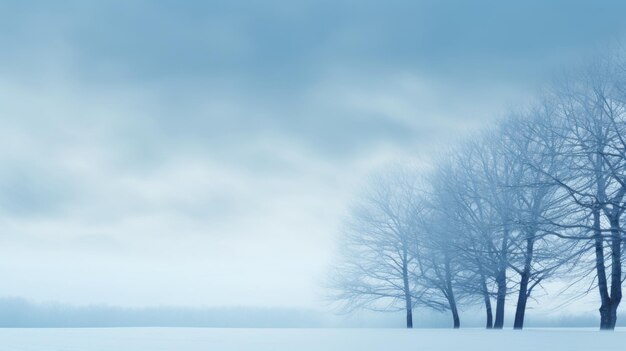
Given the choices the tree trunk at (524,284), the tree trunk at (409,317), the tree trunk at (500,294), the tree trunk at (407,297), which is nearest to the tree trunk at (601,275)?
the tree trunk at (524,284)

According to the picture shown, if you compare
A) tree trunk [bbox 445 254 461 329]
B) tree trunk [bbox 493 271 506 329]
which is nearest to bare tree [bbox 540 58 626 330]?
tree trunk [bbox 493 271 506 329]

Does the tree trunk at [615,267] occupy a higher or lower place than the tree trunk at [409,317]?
higher

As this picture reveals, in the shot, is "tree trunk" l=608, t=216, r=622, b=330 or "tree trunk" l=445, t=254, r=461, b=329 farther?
"tree trunk" l=445, t=254, r=461, b=329

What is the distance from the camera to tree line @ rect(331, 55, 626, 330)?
16.2m

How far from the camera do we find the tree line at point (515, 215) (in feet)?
53.2

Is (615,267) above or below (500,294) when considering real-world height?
above

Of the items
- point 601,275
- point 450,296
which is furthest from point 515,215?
point 450,296

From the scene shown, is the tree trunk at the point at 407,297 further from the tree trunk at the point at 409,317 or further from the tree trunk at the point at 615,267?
the tree trunk at the point at 615,267

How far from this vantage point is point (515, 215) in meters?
17.7

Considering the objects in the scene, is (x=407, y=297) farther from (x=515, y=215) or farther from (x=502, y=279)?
(x=515, y=215)

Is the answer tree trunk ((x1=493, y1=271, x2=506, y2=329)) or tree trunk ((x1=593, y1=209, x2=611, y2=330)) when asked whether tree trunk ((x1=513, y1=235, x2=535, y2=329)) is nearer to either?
tree trunk ((x1=493, y1=271, x2=506, y2=329))

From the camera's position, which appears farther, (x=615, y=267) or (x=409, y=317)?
(x=409, y=317)

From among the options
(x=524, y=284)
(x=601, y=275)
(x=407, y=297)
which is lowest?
(x=407, y=297)

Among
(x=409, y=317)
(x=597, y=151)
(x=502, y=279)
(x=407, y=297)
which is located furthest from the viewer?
(x=407, y=297)
